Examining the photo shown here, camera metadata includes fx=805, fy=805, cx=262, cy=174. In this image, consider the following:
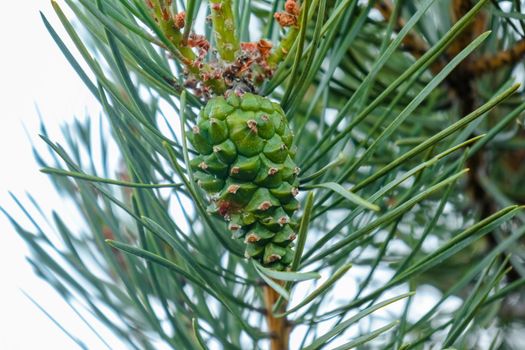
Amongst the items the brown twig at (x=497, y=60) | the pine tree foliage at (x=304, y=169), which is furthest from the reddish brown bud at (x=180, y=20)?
the brown twig at (x=497, y=60)

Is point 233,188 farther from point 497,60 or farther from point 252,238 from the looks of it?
point 497,60

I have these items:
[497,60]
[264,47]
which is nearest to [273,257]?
[264,47]

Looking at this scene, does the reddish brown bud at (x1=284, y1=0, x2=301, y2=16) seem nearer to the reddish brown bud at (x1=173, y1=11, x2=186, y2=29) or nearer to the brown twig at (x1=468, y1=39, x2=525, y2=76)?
the reddish brown bud at (x1=173, y1=11, x2=186, y2=29)

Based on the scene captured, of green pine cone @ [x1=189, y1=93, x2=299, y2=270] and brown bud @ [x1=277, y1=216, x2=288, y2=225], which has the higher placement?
green pine cone @ [x1=189, y1=93, x2=299, y2=270]

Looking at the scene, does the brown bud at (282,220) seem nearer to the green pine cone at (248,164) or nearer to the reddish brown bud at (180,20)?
the green pine cone at (248,164)

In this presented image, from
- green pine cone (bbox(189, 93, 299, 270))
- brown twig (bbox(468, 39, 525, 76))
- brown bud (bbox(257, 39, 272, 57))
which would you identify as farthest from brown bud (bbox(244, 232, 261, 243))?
brown twig (bbox(468, 39, 525, 76))

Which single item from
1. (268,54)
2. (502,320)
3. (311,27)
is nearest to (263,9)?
(311,27)

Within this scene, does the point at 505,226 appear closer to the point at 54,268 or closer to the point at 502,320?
the point at 502,320
